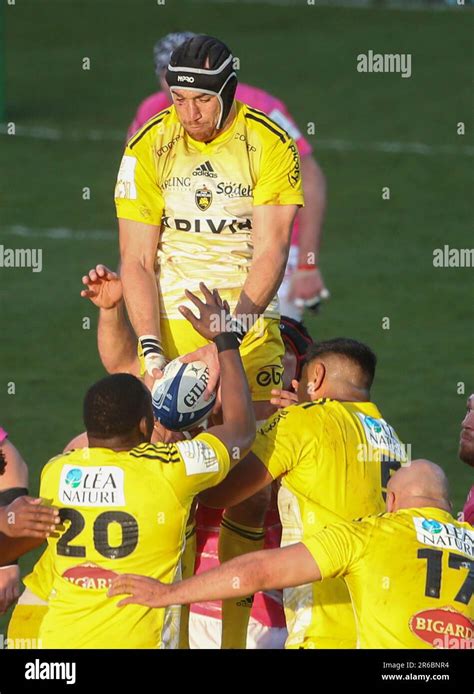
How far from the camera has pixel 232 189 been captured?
7.79 meters

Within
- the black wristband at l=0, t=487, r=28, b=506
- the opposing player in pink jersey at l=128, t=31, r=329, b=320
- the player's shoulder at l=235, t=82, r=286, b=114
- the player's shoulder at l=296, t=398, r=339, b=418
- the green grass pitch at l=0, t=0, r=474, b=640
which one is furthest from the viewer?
the green grass pitch at l=0, t=0, r=474, b=640

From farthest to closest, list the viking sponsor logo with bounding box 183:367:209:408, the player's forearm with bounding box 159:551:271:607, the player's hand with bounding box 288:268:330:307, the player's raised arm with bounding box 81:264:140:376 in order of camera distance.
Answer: the player's hand with bounding box 288:268:330:307 → the player's raised arm with bounding box 81:264:140:376 → the viking sponsor logo with bounding box 183:367:209:408 → the player's forearm with bounding box 159:551:271:607

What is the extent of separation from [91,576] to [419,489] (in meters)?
1.41

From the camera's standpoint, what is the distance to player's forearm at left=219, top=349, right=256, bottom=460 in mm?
6910

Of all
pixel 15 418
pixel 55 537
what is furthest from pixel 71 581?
pixel 15 418

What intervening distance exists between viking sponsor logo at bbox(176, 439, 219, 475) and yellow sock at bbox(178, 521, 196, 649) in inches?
35.4

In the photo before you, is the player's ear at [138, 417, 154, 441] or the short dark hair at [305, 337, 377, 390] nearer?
the player's ear at [138, 417, 154, 441]

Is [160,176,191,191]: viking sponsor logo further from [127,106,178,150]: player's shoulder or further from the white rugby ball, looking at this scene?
the white rugby ball

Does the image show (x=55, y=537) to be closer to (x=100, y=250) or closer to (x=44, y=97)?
(x=100, y=250)

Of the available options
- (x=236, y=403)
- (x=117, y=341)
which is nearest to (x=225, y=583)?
(x=236, y=403)

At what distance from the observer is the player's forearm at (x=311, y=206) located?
1188 centimetres

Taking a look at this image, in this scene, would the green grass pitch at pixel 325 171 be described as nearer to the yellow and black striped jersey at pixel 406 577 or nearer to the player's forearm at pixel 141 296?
the player's forearm at pixel 141 296

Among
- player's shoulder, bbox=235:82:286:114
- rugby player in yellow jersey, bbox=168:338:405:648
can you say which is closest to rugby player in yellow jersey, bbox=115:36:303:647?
rugby player in yellow jersey, bbox=168:338:405:648

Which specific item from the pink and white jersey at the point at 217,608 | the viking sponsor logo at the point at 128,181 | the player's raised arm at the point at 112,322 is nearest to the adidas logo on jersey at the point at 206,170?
the viking sponsor logo at the point at 128,181
